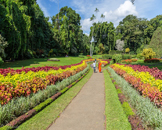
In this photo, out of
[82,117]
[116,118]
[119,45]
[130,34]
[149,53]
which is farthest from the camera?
[119,45]

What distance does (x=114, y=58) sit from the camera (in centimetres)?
2195

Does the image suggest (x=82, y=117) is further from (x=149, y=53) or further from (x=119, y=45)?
(x=119, y=45)

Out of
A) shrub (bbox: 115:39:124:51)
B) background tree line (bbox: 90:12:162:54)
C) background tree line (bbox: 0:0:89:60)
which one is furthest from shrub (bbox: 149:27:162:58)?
background tree line (bbox: 0:0:89:60)

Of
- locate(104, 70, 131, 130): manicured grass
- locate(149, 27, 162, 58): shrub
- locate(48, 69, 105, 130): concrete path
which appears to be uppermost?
locate(149, 27, 162, 58): shrub

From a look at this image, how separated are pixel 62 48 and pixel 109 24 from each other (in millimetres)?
35619

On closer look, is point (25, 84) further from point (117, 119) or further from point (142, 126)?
point (142, 126)

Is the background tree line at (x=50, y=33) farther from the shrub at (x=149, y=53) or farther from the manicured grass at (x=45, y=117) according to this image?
the manicured grass at (x=45, y=117)

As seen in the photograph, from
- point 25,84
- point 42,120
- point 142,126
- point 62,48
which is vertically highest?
point 62,48

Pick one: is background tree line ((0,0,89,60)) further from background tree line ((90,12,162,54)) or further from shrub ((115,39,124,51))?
shrub ((115,39,124,51))

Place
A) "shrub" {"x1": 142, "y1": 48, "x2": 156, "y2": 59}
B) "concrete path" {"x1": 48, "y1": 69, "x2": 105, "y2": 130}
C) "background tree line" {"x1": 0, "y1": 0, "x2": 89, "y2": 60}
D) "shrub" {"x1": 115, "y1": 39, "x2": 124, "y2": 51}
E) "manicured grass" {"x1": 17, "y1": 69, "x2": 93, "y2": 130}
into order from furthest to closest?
"shrub" {"x1": 115, "y1": 39, "x2": 124, "y2": 51}
"shrub" {"x1": 142, "y1": 48, "x2": 156, "y2": 59}
"background tree line" {"x1": 0, "y1": 0, "x2": 89, "y2": 60}
"concrete path" {"x1": 48, "y1": 69, "x2": 105, "y2": 130}
"manicured grass" {"x1": 17, "y1": 69, "x2": 93, "y2": 130}

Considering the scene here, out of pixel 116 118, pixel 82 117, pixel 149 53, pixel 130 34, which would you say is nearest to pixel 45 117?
pixel 82 117

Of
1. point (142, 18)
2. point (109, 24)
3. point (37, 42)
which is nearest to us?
point (37, 42)

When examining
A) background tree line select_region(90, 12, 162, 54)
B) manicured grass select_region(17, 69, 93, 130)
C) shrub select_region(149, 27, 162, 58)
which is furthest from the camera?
background tree line select_region(90, 12, 162, 54)

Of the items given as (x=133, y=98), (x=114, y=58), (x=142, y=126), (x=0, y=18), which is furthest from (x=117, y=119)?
(x=114, y=58)
